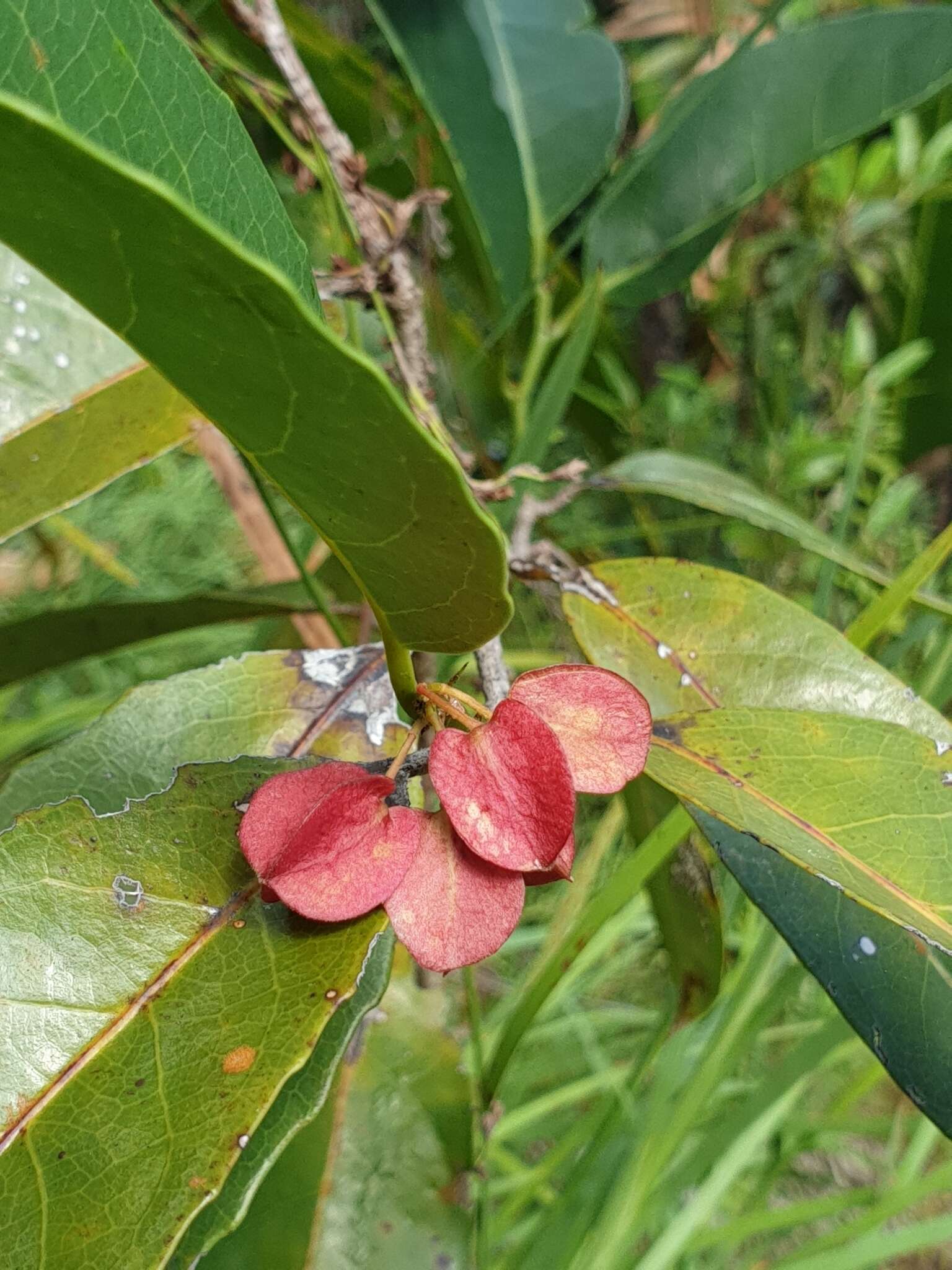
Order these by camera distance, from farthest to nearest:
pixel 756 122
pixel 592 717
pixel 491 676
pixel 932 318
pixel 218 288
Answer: pixel 932 318
pixel 756 122
pixel 491 676
pixel 592 717
pixel 218 288

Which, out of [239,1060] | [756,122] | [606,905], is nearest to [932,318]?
[756,122]

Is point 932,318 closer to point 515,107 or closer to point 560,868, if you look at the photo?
point 515,107

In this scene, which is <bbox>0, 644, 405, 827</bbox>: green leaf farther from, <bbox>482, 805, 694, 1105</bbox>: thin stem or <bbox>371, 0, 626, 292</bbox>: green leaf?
<bbox>371, 0, 626, 292</bbox>: green leaf

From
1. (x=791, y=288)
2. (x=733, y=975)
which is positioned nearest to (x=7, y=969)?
(x=733, y=975)

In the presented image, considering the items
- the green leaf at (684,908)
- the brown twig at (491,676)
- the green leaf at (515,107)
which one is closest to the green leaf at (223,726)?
the brown twig at (491,676)

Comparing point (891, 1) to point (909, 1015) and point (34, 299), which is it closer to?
point (34, 299)

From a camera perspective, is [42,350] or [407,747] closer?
[407,747]

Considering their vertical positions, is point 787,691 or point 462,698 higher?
point 462,698
